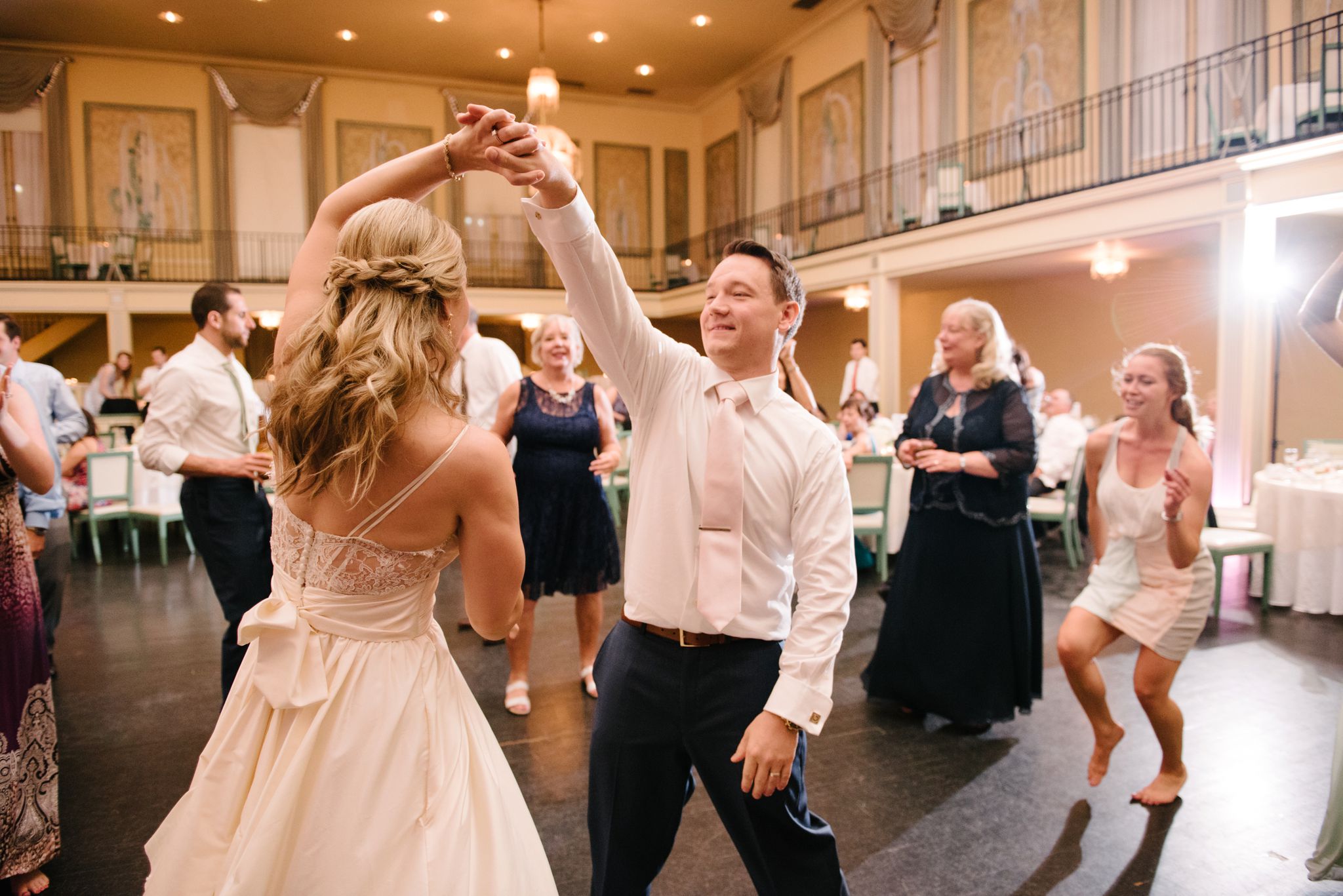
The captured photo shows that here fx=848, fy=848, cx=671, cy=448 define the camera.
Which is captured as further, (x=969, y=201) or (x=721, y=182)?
(x=721, y=182)

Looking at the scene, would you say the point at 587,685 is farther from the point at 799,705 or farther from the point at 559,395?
the point at 799,705

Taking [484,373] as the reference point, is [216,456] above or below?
below

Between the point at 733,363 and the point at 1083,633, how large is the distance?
5.61ft

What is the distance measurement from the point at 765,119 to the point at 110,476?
1215cm

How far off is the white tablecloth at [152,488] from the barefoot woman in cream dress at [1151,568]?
664 cm

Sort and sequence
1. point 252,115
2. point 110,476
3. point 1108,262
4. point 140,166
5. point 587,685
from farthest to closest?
point 252,115 → point 140,166 → point 1108,262 → point 110,476 → point 587,685

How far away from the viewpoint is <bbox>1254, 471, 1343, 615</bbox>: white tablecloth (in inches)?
190

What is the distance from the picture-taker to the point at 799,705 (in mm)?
1367

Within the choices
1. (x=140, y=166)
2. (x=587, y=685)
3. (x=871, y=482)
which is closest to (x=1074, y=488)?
(x=871, y=482)

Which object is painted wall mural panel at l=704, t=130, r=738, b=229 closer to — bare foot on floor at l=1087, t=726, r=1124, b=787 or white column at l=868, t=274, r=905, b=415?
white column at l=868, t=274, r=905, b=415

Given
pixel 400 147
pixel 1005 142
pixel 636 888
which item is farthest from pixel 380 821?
pixel 400 147

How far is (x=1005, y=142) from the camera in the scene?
11.0 m

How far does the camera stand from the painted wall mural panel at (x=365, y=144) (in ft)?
50.0

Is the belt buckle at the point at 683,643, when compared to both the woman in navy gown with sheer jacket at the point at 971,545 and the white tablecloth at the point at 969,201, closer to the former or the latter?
the woman in navy gown with sheer jacket at the point at 971,545
